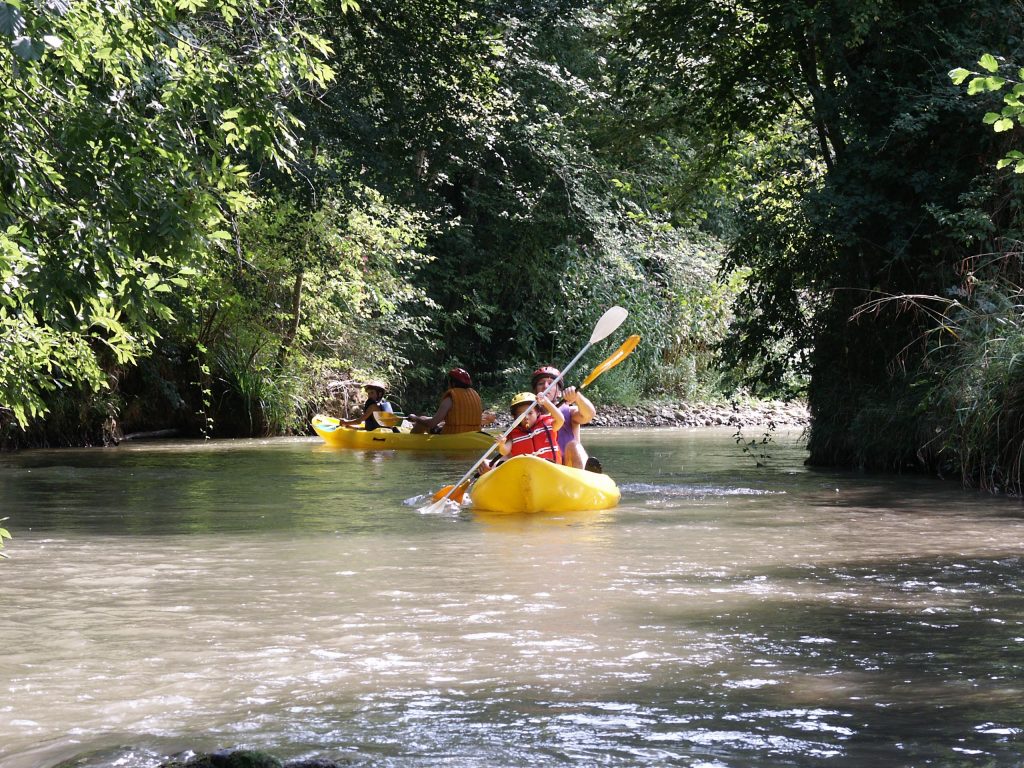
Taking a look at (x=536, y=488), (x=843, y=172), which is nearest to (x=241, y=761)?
(x=536, y=488)

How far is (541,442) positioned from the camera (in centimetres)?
1095

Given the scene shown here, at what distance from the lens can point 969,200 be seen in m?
11.7

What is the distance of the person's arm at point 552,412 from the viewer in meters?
10.5

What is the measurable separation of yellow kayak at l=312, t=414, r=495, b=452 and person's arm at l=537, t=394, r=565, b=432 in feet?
21.3

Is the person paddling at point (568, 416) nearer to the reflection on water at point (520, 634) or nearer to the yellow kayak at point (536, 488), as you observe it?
the yellow kayak at point (536, 488)

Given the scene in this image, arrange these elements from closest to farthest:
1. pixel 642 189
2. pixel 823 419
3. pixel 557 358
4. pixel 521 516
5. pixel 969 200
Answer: pixel 521 516 < pixel 969 200 < pixel 823 419 < pixel 642 189 < pixel 557 358

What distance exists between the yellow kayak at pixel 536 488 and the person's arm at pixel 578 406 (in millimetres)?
497

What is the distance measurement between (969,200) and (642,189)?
9.30 m

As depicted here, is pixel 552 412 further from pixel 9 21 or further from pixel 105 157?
pixel 9 21

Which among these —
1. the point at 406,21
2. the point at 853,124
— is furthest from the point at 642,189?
the point at 853,124

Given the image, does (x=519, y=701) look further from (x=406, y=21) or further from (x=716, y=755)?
(x=406, y=21)

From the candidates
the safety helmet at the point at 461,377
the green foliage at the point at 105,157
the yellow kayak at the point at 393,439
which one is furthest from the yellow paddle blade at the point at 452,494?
the safety helmet at the point at 461,377

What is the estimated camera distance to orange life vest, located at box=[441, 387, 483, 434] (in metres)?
17.6

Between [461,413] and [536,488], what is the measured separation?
7547 mm
